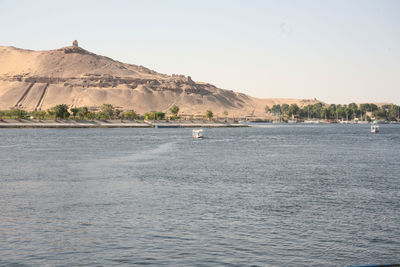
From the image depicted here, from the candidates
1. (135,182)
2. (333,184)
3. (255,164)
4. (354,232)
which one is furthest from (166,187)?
(255,164)

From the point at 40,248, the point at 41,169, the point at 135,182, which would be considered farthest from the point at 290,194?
the point at 41,169

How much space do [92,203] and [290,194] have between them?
16990 mm

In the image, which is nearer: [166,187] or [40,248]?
[40,248]

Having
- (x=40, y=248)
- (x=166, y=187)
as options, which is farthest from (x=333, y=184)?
(x=40, y=248)

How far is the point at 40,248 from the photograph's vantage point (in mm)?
24094

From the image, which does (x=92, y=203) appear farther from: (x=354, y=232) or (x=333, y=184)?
(x=333, y=184)

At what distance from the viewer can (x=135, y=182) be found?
48.8 meters

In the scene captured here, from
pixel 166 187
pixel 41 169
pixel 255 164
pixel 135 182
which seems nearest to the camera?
pixel 166 187

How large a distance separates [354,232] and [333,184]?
69.0ft

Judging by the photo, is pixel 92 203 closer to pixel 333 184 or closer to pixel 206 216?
pixel 206 216

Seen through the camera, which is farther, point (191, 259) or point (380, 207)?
point (380, 207)

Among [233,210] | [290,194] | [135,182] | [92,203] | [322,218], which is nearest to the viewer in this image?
[322,218]

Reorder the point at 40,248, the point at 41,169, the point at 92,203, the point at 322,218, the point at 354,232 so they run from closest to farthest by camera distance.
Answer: the point at 40,248
the point at 354,232
the point at 322,218
the point at 92,203
the point at 41,169

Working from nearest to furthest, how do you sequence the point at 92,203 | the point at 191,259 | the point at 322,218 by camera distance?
the point at 191,259 → the point at 322,218 → the point at 92,203
